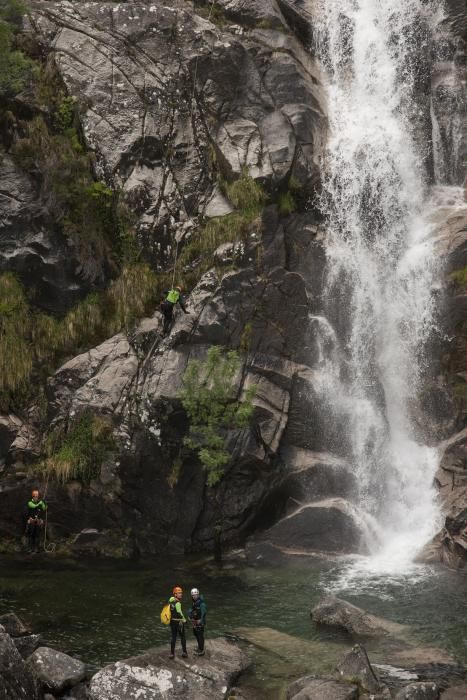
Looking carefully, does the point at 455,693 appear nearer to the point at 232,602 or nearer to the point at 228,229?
the point at 232,602

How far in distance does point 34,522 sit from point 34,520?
76 millimetres

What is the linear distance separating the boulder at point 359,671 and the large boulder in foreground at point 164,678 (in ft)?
8.03

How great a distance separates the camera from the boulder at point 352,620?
1834 cm

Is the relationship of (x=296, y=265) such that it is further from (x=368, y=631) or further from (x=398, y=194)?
(x=368, y=631)

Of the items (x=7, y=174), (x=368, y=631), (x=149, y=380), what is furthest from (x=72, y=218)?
(x=368, y=631)

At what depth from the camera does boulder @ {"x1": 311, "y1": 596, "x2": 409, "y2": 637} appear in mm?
18344

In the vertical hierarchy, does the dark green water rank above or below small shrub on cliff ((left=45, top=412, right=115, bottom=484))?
below

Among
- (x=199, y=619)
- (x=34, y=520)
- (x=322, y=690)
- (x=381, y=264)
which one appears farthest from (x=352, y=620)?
(x=381, y=264)

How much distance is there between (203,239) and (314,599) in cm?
1469

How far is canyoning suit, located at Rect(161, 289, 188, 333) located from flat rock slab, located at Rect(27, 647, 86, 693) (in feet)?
43.5

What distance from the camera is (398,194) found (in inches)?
1233

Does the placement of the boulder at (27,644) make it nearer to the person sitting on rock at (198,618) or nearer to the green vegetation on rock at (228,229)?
the person sitting on rock at (198,618)

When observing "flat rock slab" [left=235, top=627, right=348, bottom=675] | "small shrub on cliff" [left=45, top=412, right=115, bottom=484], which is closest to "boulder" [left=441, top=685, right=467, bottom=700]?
"flat rock slab" [left=235, top=627, right=348, bottom=675]

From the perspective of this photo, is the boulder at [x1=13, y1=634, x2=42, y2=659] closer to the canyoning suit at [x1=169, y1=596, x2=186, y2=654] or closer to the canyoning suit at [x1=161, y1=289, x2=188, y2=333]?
the canyoning suit at [x1=169, y1=596, x2=186, y2=654]
